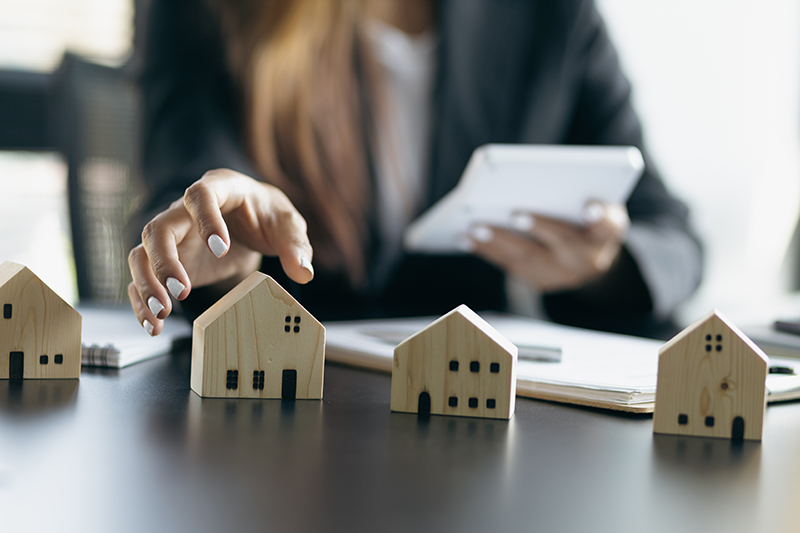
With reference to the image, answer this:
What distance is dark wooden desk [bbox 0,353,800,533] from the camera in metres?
0.32

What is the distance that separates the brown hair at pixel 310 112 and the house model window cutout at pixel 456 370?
39.7 inches

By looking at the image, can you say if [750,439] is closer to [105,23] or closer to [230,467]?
[230,467]

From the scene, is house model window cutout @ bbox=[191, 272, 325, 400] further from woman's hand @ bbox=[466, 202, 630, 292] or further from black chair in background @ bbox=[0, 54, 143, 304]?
black chair in background @ bbox=[0, 54, 143, 304]

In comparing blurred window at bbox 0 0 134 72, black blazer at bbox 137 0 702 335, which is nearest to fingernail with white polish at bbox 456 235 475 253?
black blazer at bbox 137 0 702 335

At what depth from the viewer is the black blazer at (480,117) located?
139cm

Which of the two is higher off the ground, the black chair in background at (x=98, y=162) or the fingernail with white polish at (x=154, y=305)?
the black chair in background at (x=98, y=162)

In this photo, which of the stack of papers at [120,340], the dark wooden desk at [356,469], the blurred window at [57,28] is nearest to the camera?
the dark wooden desk at [356,469]

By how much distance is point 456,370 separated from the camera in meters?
0.51

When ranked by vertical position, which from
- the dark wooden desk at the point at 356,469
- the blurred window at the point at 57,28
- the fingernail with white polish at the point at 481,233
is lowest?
the dark wooden desk at the point at 356,469

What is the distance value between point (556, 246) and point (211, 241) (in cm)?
82

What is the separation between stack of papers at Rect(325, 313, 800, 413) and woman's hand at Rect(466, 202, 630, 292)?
27cm

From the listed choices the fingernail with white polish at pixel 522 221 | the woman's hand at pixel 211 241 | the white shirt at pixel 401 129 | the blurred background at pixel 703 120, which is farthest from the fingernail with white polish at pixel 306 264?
the blurred background at pixel 703 120

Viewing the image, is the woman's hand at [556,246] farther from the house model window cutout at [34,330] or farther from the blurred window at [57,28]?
the blurred window at [57,28]

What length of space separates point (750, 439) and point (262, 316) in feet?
1.26
